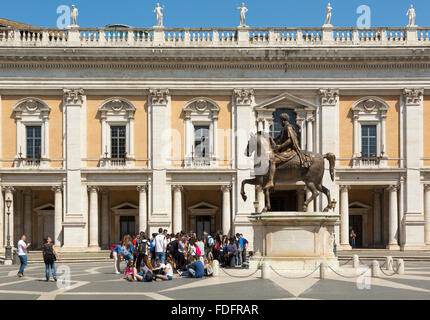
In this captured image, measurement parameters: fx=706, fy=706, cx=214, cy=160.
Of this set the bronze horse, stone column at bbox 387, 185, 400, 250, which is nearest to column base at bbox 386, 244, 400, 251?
stone column at bbox 387, 185, 400, 250

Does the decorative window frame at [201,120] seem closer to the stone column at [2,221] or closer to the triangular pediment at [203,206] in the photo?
the triangular pediment at [203,206]

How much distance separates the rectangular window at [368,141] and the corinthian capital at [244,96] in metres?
7.47

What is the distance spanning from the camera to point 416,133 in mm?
44969

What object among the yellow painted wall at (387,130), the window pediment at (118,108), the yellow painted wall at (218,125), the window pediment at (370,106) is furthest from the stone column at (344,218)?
the window pediment at (118,108)

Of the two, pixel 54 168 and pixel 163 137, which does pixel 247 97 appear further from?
pixel 54 168

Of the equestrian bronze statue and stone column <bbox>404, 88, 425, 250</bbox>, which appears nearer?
the equestrian bronze statue

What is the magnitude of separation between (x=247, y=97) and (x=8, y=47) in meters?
15.3

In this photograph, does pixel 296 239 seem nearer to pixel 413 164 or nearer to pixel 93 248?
pixel 93 248

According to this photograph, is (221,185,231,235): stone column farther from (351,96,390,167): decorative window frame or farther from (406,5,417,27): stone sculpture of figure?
(406,5,417,27): stone sculpture of figure

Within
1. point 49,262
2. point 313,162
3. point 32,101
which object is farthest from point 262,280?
point 32,101

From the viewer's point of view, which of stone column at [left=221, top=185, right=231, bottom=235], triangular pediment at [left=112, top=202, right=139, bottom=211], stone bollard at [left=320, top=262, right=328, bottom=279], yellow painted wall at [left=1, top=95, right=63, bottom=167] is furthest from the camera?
triangular pediment at [left=112, top=202, right=139, bottom=211]

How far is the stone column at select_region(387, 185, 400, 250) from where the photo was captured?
44.2m

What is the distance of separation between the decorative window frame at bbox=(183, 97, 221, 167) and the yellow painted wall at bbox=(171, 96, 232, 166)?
0.89 feet

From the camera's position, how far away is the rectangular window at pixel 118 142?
148 feet
